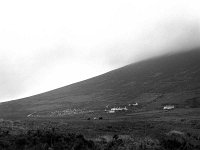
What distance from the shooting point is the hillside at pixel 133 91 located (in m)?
124

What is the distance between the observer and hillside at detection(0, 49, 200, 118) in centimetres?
12425

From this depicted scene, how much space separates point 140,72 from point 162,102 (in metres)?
68.8

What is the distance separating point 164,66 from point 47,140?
16852cm

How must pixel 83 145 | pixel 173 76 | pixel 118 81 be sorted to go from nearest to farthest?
pixel 83 145
pixel 173 76
pixel 118 81

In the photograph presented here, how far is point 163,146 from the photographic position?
77.0 ft

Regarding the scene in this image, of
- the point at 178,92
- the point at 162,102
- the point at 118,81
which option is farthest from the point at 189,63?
the point at 162,102

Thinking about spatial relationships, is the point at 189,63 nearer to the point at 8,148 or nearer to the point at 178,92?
the point at 178,92

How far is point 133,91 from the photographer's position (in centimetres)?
14888

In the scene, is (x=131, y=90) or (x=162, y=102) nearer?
(x=162, y=102)

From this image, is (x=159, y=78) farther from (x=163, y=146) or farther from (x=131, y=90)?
(x=163, y=146)

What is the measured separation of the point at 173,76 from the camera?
162500mm

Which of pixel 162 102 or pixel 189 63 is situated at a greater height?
pixel 189 63

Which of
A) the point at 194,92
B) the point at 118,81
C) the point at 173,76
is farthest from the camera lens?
the point at 118,81

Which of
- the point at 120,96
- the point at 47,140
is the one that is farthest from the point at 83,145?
the point at 120,96
